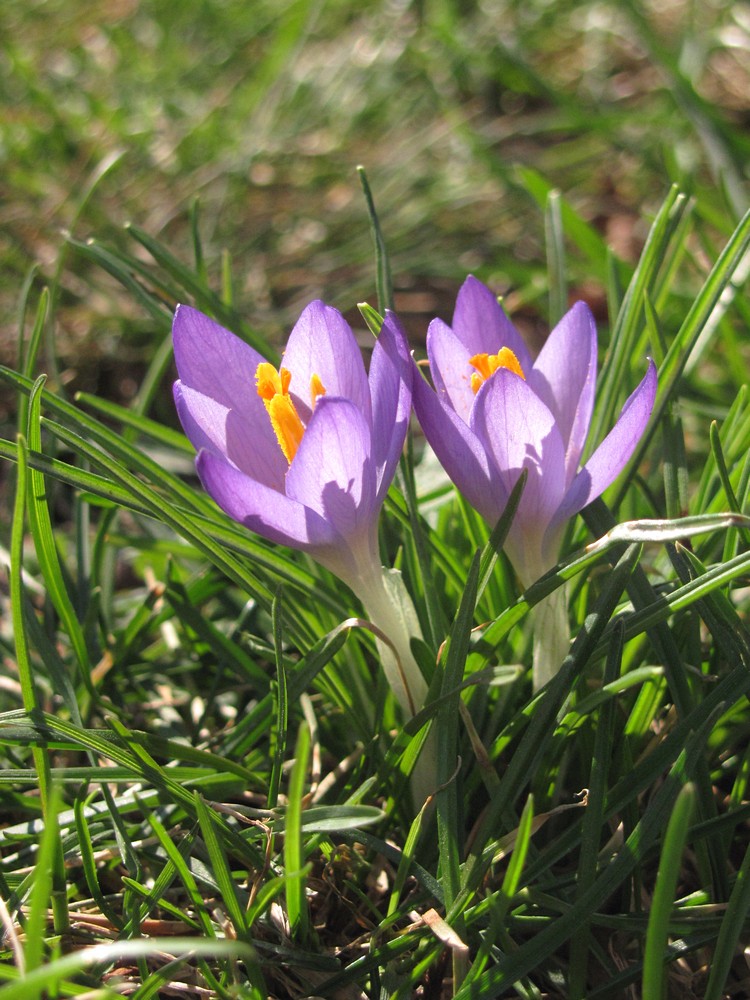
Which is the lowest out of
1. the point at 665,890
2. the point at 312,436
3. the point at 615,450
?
the point at 665,890

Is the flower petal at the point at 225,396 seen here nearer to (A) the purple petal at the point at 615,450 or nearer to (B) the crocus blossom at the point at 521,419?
(B) the crocus blossom at the point at 521,419

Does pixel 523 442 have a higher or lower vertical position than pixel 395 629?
higher

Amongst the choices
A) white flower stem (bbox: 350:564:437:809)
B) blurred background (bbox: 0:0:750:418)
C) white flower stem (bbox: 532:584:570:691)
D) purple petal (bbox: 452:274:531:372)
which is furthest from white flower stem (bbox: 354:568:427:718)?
blurred background (bbox: 0:0:750:418)

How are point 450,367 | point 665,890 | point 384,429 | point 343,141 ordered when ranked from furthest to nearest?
1. point 343,141
2. point 450,367
3. point 384,429
4. point 665,890

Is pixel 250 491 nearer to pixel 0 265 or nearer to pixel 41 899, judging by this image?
pixel 41 899

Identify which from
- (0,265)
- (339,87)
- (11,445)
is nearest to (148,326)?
(0,265)

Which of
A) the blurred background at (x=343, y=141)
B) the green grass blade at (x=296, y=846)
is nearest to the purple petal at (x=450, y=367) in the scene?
the green grass blade at (x=296, y=846)

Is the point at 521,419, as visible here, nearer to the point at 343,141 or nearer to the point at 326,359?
the point at 326,359

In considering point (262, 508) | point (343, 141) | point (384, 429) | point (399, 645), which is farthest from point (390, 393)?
point (343, 141)
